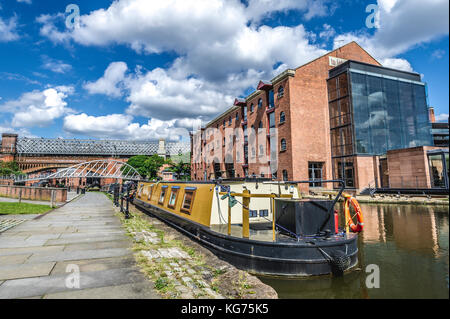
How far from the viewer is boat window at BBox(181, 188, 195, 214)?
982cm

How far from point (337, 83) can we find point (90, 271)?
31764mm

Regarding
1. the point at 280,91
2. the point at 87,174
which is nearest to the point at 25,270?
the point at 280,91

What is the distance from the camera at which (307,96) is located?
29578 mm

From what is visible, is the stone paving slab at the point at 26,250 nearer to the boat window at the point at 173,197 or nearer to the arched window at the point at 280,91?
the boat window at the point at 173,197

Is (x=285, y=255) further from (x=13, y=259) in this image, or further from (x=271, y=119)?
(x=271, y=119)

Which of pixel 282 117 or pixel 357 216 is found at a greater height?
pixel 282 117

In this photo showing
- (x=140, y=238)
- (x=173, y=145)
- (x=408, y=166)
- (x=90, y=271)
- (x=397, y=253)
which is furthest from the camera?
(x=173, y=145)

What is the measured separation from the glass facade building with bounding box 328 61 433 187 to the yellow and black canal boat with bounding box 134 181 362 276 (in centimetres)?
2284

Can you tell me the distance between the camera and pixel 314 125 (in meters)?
29.8

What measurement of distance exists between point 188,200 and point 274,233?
4.68m
